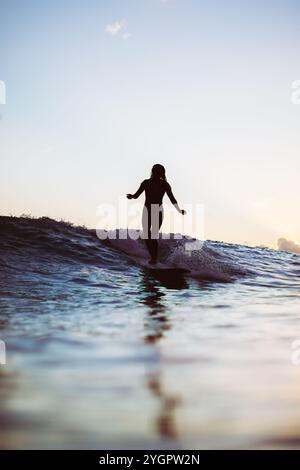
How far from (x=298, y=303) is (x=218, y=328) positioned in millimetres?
2356

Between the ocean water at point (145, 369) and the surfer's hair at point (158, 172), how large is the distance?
12.2 ft

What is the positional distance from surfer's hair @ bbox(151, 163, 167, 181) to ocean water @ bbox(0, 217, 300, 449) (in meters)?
3.71

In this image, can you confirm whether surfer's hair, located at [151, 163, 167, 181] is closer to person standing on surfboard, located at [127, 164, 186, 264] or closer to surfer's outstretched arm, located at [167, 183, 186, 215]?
person standing on surfboard, located at [127, 164, 186, 264]

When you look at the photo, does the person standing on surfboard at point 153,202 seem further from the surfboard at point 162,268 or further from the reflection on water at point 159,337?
the reflection on water at point 159,337

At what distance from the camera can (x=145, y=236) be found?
9047mm

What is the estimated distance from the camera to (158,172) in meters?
9.05

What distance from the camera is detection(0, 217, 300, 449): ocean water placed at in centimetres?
152

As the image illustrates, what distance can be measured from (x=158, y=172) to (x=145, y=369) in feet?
23.4

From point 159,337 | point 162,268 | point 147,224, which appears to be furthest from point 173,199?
point 159,337

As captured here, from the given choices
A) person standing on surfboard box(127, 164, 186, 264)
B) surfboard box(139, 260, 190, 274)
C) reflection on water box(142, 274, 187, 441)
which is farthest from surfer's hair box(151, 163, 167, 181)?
reflection on water box(142, 274, 187, 441)

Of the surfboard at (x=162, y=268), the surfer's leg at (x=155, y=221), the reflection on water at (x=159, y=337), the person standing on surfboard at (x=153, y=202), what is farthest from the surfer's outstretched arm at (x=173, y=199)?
the reflection on water at (x=159, y=337)

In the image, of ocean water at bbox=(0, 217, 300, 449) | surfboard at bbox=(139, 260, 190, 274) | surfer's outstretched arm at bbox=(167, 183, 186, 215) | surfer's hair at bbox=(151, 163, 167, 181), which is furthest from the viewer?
surfer's outstretched arm at bbox=(167, 183, 186, 215)

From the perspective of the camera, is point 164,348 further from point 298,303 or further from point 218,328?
point 298,303

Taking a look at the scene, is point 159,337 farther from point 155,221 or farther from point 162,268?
point 162,268
